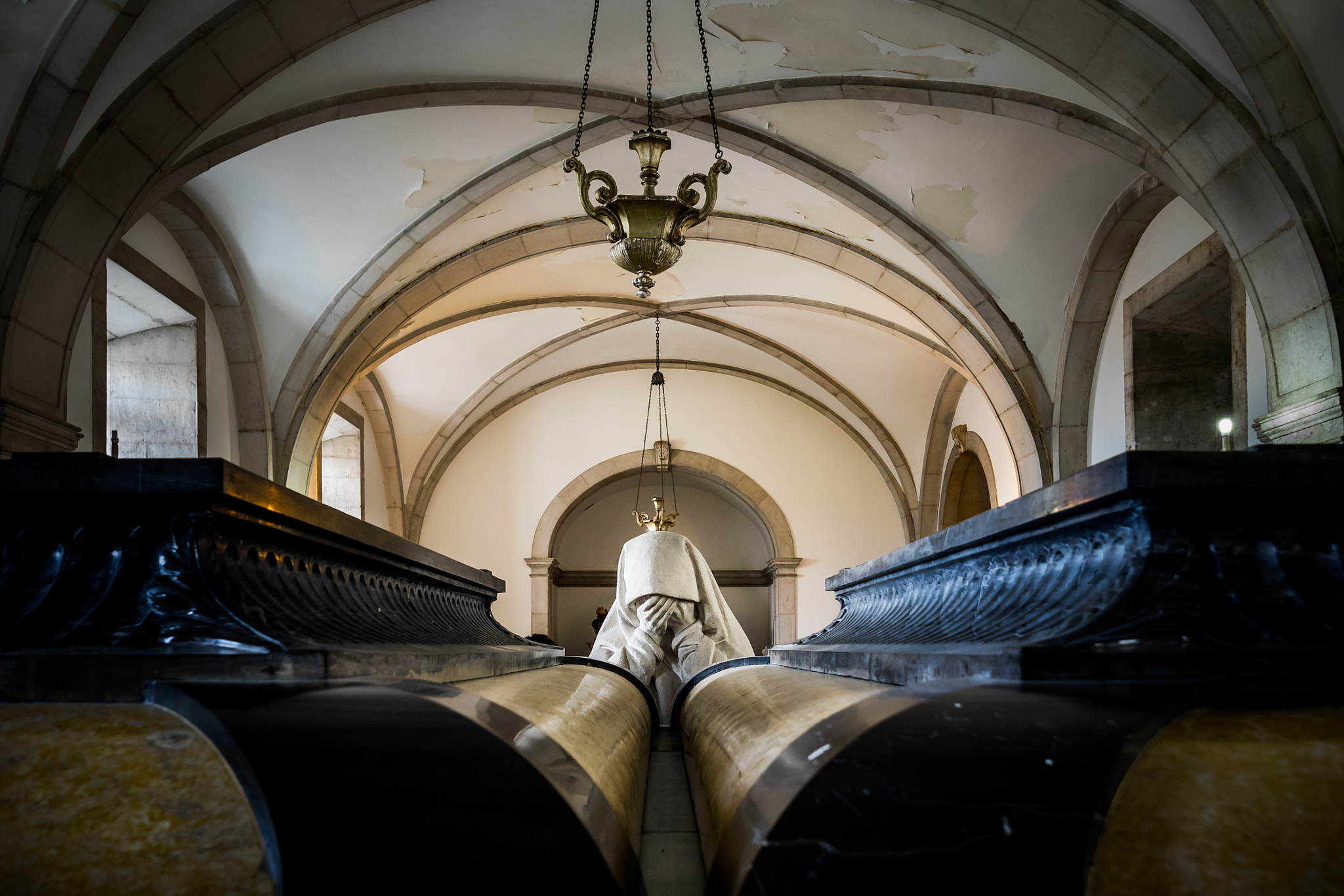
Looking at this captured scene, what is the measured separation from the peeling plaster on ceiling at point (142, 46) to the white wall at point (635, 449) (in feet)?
30.0

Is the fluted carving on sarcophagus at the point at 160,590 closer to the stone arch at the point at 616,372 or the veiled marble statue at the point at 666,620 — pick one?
the veiled marble statue at the point at 666,620

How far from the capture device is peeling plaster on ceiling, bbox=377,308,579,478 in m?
11.7

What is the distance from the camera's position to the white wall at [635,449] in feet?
45.0

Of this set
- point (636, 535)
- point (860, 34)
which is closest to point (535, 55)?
point (860, 34)

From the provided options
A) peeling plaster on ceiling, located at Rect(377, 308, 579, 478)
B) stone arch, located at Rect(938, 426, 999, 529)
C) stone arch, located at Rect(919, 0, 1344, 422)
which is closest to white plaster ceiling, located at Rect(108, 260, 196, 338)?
peeling plaster on ceiling, located at Rect(377, 308, 579, 478)

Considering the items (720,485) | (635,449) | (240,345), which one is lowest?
(720,485)

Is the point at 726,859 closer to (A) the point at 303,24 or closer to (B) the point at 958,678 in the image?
(B) the point at 958,678

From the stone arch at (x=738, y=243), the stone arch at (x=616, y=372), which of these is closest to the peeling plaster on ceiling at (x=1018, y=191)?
the stone arch at (x=738, y=243)

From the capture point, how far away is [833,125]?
23.6 ft

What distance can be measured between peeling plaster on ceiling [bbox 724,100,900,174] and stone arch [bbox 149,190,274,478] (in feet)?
12.8

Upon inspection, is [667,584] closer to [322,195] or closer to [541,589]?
[322,195]

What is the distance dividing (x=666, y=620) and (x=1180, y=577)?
10.9 ft

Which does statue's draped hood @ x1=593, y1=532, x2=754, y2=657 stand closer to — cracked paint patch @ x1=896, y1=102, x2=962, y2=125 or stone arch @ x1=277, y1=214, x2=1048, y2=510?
cracked paint patch @ x1=896, y1=102, x2=962, y2=125

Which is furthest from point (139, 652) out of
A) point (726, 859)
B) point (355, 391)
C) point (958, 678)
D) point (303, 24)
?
point (355, 391)
